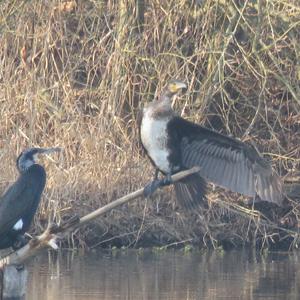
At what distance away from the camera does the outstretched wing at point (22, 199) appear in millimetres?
6969

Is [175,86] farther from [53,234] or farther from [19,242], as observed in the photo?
[53,234]

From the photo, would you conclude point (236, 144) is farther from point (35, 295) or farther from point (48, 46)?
point (48, 46)

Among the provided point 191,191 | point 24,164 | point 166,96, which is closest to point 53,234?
point 24,164

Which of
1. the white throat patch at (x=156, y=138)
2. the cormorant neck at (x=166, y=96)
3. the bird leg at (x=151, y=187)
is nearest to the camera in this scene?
the bird leg at (x=151, y=187)

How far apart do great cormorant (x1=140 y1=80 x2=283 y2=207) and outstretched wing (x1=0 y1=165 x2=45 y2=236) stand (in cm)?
83

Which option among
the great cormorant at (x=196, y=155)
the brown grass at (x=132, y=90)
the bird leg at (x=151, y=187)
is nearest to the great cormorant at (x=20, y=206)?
the bird leg at (x=151, y=187)

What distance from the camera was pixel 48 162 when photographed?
995 centimetres

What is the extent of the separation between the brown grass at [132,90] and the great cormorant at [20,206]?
2.34m

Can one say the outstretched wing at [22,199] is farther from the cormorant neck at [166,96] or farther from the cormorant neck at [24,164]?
the cormorant neck at [166,96]

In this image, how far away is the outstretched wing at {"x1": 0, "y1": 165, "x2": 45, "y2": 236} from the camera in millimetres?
6969

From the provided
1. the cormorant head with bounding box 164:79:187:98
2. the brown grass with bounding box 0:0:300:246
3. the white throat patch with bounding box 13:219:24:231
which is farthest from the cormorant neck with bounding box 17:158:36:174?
the brown grass with bounding box 0:0:300:246

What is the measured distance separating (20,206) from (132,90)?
3461 millimetres

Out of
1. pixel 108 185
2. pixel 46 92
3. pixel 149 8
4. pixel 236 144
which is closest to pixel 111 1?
pixel 149 8

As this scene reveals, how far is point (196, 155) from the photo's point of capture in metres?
7.92
